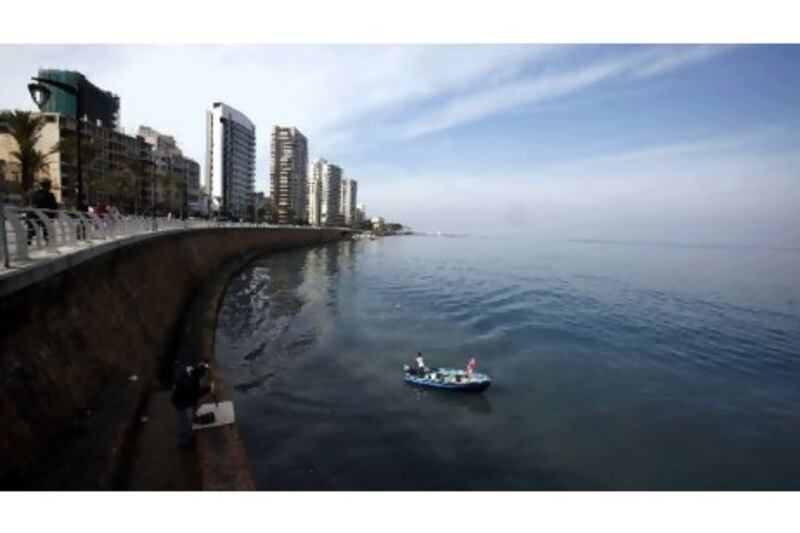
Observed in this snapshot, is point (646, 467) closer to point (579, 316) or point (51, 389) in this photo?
point (51, 389)

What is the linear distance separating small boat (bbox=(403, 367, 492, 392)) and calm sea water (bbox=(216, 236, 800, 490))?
1.46ft

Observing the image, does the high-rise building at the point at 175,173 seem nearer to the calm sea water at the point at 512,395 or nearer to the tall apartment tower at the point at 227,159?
the tall apartment tower at the point at 227,159

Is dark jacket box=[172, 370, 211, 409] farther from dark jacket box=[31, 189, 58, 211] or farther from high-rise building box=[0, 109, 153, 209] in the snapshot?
high-rise building box=[0, 109, 153, 209]

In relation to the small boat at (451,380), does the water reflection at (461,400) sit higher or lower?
lower

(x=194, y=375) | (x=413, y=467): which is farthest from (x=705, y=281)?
(x=194, y=375)

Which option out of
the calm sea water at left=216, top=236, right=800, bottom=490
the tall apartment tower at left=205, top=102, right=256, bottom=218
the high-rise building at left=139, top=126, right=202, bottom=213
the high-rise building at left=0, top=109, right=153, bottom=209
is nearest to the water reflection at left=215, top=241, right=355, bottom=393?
the calm sea water at left=216, top=236, right=800, bottom=490

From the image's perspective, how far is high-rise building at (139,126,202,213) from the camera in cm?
10788

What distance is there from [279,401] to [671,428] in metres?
16.1

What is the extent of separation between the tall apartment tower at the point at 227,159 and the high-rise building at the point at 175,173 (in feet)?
16.0

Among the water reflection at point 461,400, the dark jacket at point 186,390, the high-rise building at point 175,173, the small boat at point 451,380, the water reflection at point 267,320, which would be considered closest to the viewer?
the dark jacket at point 186,390

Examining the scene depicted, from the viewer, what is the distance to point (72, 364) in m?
10.6

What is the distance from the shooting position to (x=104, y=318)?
13812mm

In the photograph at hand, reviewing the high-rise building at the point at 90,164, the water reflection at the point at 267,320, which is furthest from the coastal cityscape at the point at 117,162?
the water reflection at the point at 267,320

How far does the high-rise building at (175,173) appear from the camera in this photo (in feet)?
354
